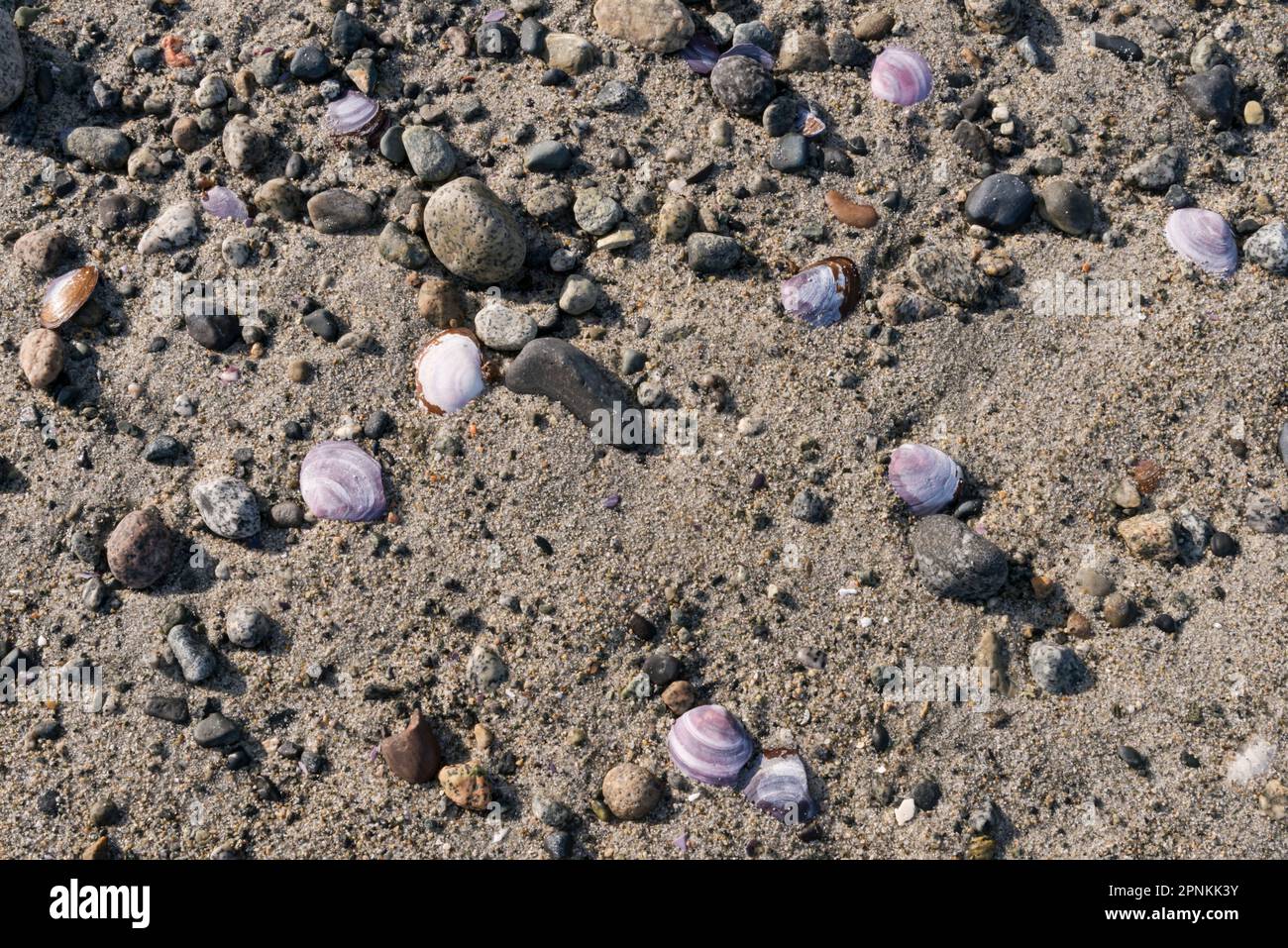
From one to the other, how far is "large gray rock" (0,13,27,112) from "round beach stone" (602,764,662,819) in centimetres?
322

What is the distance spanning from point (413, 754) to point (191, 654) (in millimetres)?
764

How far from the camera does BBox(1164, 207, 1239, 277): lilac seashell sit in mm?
3182

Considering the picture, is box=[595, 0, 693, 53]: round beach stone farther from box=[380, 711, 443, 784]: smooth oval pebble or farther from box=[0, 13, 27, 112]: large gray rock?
box=[380, 711, 443, 784]: smooth oval pebble

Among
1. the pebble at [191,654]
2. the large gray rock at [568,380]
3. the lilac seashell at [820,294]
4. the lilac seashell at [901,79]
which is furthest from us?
the lilac seashell at [901,79]

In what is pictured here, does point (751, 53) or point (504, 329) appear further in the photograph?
A: point (751, 53)

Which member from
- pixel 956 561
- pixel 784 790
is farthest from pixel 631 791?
pixel 956 561

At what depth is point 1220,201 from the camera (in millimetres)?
3285

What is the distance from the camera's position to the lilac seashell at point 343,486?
3.00 m

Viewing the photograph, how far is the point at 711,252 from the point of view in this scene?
3.17 metres

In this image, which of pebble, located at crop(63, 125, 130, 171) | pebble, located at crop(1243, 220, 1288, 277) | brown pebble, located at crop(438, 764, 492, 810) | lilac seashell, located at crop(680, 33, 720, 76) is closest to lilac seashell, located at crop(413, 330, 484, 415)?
brown pebble, located at crop(438, 764, 492, 810)

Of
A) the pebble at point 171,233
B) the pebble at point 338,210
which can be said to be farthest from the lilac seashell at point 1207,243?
the pebble at point 171,233

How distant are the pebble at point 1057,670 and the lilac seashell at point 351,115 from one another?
113 inches

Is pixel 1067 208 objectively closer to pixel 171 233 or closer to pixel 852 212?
pixel 852 212

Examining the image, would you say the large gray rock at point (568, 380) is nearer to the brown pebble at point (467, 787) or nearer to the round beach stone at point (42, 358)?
the brown pebble at point (467, 787)
